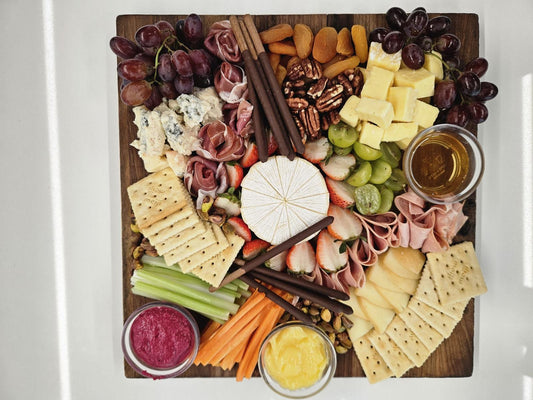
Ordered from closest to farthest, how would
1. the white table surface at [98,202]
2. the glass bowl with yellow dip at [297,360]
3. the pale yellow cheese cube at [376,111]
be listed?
the pale yellow cheese cube at [376,111], the glass bowl with yellow dip at [297,360], the white table surface at [98,202]

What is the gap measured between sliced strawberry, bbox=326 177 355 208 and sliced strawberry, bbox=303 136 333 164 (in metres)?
0.09

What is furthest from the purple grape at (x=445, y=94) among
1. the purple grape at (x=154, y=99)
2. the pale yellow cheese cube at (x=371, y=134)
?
→ the purple grape at (x=154, y=99)

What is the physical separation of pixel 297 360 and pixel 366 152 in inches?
27.4

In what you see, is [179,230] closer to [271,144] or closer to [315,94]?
[271,144]

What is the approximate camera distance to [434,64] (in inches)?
51.0

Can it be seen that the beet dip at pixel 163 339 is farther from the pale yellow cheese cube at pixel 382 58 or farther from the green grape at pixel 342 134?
the pale yellow cheese cube at pixel 382 58

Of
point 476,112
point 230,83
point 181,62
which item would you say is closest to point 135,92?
point 181,62

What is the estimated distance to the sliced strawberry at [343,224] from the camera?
4.50ft

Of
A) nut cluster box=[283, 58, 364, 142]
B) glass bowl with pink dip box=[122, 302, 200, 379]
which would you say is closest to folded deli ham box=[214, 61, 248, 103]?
nut cluster box=[283, 58, 364, 142]

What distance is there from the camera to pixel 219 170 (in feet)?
4.44

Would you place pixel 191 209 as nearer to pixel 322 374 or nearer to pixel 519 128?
pixel 322 374

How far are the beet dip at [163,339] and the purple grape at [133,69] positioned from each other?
2.43 feet

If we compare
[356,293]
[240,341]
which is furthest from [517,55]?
[240,341]

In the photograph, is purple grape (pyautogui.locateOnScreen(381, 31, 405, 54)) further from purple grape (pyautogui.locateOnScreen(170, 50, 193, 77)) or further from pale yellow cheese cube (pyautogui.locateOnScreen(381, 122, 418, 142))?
purple grape (pyautogui.locateOnScreen(170, 50, 193, 77))
